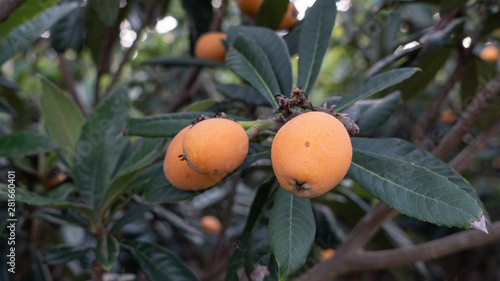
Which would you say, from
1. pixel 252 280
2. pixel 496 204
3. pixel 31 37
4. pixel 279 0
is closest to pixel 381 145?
pixel 252 280

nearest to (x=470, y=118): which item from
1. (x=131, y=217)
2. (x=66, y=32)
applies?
(x=131, y=217)

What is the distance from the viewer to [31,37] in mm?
1206

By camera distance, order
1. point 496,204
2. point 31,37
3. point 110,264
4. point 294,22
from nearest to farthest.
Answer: point 110,264 → point 31,37 → point 294,22 → point 496,204

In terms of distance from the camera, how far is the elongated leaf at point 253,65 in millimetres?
929

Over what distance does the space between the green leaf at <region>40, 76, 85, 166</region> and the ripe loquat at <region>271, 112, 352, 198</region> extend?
0.77 metres

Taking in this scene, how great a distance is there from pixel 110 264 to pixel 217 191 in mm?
1102

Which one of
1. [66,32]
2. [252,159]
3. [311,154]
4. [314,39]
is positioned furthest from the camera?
[66,32]

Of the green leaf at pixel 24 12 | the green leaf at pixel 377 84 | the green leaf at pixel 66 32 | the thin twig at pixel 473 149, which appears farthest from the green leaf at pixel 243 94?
the green leaf at pixel 66 32

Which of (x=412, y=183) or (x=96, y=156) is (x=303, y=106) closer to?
(x=412, y=183)

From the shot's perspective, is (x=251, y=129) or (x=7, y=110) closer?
(x=251, y=129)

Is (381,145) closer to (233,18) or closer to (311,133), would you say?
(311,133)

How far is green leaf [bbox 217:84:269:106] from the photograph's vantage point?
1.09 meters

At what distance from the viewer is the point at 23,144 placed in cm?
118

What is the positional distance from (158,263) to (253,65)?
55 centimetres
